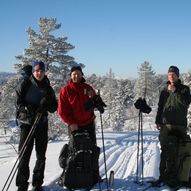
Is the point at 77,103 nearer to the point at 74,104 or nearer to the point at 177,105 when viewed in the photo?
the point at 74,104

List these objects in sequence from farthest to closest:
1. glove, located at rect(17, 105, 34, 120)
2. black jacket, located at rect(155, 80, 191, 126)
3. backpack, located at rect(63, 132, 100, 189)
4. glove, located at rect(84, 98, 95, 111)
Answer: black jacket, located at rect(155, 80, 191, 126) < glove, located at rect(84, 98, 95, 111) < backpack, located at rect(63, 132, 100, 189) < glove, located at rect(17, 105, 34, 120)

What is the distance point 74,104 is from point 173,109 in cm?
209

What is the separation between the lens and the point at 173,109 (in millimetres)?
6438

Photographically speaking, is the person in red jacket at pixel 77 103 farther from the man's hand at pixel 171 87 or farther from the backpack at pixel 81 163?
the man's hand at pixel 171 87

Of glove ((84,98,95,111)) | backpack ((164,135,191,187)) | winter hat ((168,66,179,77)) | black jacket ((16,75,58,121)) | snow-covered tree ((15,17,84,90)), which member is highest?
snow-covered tree ((15,17,84,90))

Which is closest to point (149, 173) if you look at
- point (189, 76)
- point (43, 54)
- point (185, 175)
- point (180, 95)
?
point (185, 175)

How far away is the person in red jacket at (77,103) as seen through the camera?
20.4 ft

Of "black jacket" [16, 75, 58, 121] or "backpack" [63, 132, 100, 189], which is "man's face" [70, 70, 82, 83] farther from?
"backpack" [63, 132, 100, 189]

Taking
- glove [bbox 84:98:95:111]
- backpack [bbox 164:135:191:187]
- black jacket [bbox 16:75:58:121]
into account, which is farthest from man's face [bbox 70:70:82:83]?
backpack [bbox 164:135:191:187]

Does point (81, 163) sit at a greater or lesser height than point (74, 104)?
lesser

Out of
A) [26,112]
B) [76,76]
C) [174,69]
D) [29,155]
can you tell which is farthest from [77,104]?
[174,69]

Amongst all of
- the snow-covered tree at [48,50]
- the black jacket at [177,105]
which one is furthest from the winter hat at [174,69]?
the snow-covered tree at [48,50]

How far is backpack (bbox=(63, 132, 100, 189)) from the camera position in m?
6.01

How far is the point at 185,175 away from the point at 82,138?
226 cm
